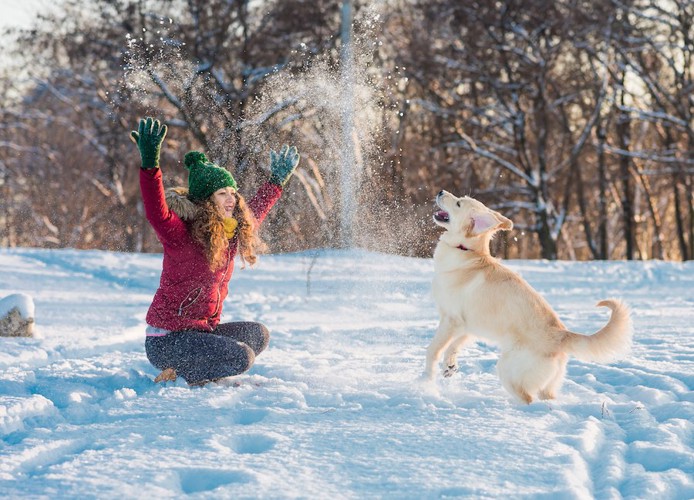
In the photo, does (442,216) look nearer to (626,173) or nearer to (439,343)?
(439,343)

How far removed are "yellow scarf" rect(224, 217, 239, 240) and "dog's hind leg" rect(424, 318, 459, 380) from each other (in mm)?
1390

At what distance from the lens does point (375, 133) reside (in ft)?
43.5

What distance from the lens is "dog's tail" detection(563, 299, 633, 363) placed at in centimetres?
363

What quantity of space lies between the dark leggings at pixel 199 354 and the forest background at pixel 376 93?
686cm

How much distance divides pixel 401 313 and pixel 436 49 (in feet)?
42.5

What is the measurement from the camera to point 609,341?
363 cm

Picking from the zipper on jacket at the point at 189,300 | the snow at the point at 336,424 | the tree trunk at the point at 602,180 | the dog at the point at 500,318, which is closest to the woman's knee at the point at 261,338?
the snow at the point at 336,424

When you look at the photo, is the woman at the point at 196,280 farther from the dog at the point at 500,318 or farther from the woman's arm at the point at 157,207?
the dog at the point at 500,318

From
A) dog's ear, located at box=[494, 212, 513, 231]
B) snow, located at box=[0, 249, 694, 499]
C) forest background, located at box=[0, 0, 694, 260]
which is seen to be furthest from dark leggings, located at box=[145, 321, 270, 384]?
forest background, located at box=[0, 0, 694, 260]

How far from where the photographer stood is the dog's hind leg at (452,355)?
4340 mm

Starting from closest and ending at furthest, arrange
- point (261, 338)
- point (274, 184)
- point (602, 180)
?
point (261, 338) → point (274, 184) → point (602, 180)

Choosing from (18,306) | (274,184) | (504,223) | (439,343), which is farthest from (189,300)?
(18,306)

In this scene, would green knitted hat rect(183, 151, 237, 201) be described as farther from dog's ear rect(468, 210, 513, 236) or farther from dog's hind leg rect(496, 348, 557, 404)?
dog's hind leg rect(496, 348, 557, 404)

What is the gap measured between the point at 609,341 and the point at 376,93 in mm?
10569
